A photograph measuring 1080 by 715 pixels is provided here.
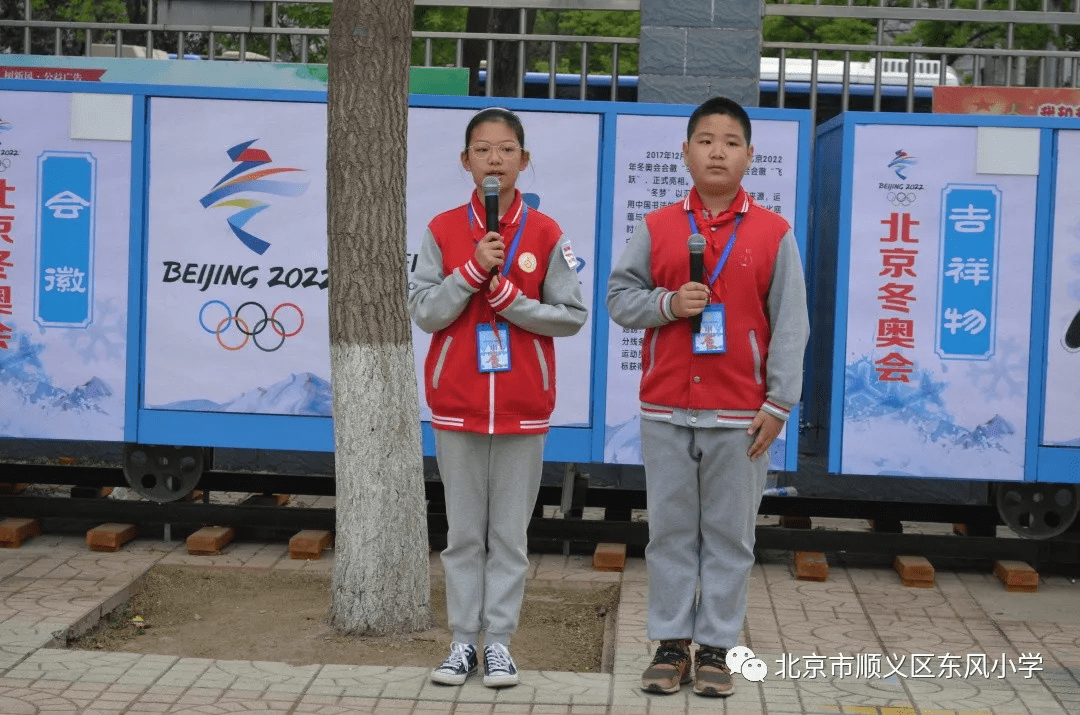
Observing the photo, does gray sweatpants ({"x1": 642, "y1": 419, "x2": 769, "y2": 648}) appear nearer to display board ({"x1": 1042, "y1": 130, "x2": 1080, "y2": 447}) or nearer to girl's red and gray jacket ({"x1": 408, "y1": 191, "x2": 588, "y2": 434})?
girl's red and gray jacket ({"x1": 408, "y1": 191, "x2": 588, "y2": 434})

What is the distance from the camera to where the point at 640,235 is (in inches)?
194

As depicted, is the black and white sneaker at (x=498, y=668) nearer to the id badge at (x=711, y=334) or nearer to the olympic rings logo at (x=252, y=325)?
the id badge at (x=711, y=334)

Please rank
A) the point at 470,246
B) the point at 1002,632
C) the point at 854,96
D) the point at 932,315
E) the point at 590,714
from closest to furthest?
1. the point at 590,714
2. the point at 470,246
3. the point at 1002,632
4. the point at 932,315
5. the point at 854,96

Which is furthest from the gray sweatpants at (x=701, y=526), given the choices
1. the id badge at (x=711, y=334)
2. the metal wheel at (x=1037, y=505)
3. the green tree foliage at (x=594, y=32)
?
the green tree foliage at (x=594, y=32)

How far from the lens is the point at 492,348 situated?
15.6 ft

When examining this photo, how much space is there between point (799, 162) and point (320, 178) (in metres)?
2.45

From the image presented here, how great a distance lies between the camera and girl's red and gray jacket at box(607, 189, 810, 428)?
15.4 feet

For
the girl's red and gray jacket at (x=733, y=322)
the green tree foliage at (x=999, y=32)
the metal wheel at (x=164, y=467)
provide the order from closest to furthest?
1. the girl's red and gray jacket at (x=733, y=322)
2. the metal wheel at (x=164, y=467)
3. the green tree foliage at (x=999, y=32)

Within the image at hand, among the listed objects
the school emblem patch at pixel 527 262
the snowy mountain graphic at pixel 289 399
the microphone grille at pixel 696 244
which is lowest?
the snowy mountain graphic at pixel 289 399

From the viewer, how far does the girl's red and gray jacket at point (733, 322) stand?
4.70 m

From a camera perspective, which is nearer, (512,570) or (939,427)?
(512,570)

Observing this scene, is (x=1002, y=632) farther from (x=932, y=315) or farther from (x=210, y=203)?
(x=210, y=203)

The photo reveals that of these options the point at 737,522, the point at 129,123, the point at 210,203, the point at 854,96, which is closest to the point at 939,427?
the point at 737,522

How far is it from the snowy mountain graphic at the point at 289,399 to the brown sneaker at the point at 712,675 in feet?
9.77
